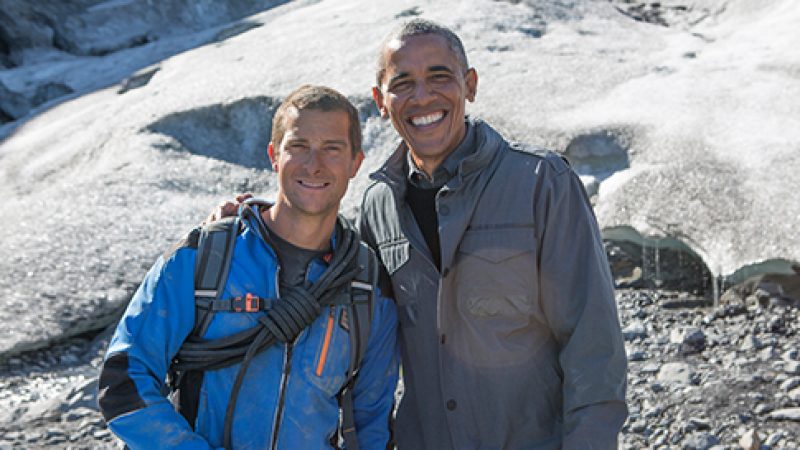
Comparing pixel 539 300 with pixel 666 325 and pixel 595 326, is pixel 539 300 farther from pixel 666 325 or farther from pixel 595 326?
pixel 666 325

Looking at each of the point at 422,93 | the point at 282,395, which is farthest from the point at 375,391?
the point at 422,93

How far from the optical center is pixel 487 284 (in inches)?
145

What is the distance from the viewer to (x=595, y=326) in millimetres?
3502

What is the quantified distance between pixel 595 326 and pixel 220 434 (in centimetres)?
162

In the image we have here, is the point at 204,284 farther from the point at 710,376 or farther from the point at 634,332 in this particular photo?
the point at 634,332

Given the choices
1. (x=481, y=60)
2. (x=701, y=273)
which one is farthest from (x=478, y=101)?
(x=701, y=273)

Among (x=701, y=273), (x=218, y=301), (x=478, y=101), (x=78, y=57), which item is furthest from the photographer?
(x=78, y=57)

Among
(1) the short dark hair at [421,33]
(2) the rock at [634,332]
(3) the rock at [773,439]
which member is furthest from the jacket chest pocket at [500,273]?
(2) the rock at [634,332]

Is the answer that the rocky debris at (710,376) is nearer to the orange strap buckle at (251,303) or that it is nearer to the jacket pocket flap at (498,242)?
the jacket pocket flap at (498,242)

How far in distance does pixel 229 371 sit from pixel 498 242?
4.15ft

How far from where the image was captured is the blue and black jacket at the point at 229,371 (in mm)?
3336

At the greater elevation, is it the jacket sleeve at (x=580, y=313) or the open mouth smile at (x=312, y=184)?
the open mouth smile at (x=312, y=184)

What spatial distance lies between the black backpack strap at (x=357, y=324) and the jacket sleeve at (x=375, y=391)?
0.19 feet

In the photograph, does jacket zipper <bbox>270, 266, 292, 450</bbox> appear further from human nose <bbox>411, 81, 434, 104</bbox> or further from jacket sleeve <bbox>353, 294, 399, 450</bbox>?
human nose <bbox>411, 81, 434, 104</bbox>
